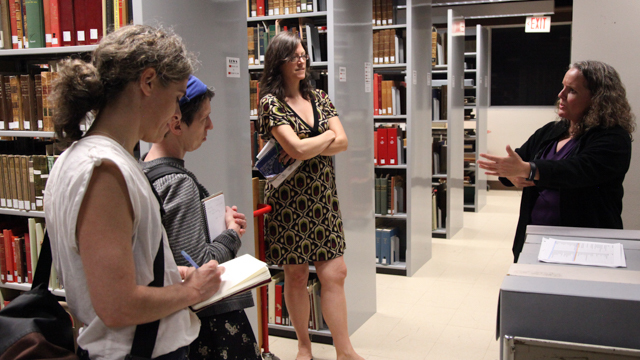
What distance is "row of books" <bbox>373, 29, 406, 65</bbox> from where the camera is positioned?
16.0 ft

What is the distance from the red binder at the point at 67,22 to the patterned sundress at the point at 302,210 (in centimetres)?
92

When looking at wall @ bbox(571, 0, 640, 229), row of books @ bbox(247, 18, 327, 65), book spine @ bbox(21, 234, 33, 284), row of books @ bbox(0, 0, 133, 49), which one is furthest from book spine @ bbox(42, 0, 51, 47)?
wall @ bbox(571, 0, 640, 229)

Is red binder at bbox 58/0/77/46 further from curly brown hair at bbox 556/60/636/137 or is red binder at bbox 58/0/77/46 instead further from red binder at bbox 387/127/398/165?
red binder at bbox 387/127/398/165

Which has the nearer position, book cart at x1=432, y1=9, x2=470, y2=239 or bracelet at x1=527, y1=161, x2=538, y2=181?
bracelet at x1=527, y1=161, x2=538, y2=181

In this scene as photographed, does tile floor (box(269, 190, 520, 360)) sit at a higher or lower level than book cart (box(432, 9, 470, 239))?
lower

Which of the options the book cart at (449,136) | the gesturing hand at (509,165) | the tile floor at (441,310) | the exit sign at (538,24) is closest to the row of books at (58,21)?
the gesturing hand at (509,165)

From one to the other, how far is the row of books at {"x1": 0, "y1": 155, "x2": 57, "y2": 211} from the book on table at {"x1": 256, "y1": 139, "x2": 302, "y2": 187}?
0.98m

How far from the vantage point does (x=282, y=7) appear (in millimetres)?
3799

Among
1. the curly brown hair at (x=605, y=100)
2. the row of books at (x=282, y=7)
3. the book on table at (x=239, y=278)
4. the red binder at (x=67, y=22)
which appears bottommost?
the book on table at (x=239, y=278)

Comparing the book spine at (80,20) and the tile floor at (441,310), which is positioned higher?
the book spine at (80,20)

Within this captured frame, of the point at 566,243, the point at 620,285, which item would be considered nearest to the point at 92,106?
the point at 620,285

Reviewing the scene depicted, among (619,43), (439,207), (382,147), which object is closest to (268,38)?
(382,147)

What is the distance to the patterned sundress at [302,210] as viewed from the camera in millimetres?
2762

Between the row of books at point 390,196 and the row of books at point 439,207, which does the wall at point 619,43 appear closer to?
the row of books at point 390,196
